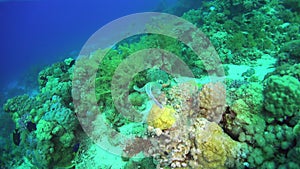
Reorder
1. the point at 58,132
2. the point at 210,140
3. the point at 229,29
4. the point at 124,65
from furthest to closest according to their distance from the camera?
1. the point at 229,29
2. the point at 124,65
3. the point at 58,132
4. the point at 210,140

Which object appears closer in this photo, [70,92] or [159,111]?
[159,111]

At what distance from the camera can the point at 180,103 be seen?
3.63 m

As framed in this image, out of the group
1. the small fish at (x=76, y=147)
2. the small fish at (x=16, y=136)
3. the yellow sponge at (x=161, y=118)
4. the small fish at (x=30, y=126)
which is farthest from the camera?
the small fish at (x=16, y=136)

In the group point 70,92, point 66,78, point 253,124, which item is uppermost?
point 66,78

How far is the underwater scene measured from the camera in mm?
3166

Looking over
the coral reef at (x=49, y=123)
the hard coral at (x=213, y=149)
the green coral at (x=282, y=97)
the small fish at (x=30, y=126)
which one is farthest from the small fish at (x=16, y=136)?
the green coral at (x=282, y=97)

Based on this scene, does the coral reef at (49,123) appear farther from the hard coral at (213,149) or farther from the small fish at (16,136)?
the hard coral at (213,149)

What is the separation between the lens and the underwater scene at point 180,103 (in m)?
3.17

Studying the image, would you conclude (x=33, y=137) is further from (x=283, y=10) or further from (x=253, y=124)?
(x=283, y=10)

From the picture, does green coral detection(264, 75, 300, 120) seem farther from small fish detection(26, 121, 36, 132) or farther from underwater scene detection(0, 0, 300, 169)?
small fish detection(26, 121, 36, 132)

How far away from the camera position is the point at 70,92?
683cm

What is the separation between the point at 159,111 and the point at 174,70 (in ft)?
13.6

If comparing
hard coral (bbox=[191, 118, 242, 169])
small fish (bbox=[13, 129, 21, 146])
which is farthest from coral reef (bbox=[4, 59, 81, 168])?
hard coral (bbox=[191, 118, 242, 169])

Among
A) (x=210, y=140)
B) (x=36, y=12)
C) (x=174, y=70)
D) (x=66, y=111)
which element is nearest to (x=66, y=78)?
(x=66, y=111)
